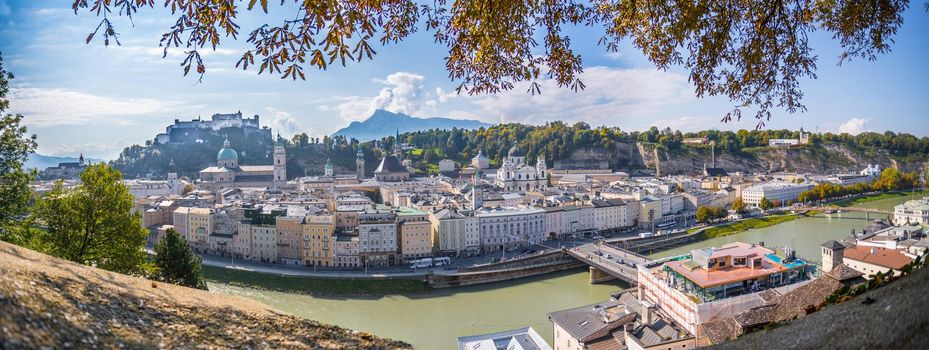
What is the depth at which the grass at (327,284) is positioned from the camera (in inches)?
655

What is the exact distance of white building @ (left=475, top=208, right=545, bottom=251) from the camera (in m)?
23.0

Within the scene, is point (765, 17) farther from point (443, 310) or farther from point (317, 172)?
point (317, 172)

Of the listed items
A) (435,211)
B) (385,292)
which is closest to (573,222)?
(435,211)

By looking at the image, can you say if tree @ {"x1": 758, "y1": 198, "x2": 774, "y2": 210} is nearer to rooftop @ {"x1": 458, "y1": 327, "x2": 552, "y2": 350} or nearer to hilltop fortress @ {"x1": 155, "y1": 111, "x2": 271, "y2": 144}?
rooftop @ {"x1": 458, "y1": 327, "x2": 552, "y2": 350}

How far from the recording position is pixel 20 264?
2627 mm

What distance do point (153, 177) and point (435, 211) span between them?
33965 mm

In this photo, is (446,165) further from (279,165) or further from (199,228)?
(199,228)

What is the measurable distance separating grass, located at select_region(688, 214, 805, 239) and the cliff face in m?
26.0

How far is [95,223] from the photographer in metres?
7.48

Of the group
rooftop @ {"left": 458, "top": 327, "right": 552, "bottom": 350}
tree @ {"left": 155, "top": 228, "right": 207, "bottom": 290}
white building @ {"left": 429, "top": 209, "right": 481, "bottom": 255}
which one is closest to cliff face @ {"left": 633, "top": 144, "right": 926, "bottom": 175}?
white building @ {"left": 429, "top": 209, "right": 481, "bottom": 255}

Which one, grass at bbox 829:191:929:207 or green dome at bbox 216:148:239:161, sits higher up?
green dome at bbox 216:148:239:161

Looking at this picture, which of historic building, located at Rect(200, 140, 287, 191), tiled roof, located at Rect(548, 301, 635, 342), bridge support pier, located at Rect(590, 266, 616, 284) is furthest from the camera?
historic building, located at Rect(200, 140, 287, 191)

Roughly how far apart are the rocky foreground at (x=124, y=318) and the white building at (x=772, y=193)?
3797cm

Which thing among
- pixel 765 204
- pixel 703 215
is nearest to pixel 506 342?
pixel 703 215
